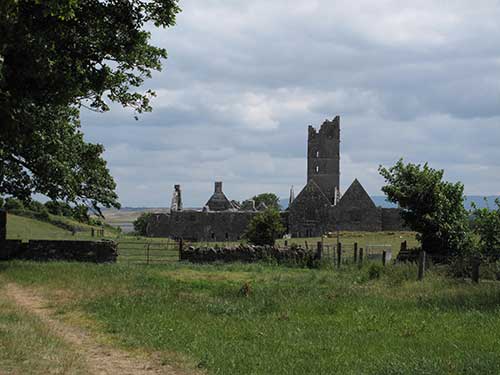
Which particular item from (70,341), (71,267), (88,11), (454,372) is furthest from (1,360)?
(71,267)

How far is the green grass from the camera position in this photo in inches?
382

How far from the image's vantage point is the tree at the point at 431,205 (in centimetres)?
3288

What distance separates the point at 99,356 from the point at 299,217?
57101mm

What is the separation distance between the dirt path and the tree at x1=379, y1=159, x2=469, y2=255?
73.0ft

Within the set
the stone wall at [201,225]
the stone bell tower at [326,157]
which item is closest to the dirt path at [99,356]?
the stone wall at [201,225]

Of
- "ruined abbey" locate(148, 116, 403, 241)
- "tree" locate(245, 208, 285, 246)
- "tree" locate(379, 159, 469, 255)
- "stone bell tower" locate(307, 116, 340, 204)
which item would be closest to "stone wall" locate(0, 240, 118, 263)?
"tree" locate(379, 159, 469, 255)

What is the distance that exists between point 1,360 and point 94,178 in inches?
736

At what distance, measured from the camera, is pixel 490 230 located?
26109 mm

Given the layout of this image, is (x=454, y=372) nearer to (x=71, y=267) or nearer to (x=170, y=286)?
(x=170, y=286)

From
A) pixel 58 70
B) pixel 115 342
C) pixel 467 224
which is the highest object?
pixel 58 70

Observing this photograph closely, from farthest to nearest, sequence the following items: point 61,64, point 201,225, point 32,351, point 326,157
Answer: point 326,157
point 201,225
point 61,64
point 32,351

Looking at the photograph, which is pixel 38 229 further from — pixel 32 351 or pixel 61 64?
pixel 32 351

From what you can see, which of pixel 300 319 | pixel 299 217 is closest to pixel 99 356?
pixel 300 319

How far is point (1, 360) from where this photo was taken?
1007cm
